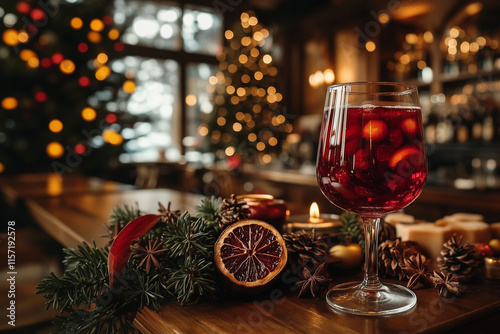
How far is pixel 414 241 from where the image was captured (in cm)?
74

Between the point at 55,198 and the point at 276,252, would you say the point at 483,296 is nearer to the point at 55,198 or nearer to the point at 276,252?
the point at 276,252

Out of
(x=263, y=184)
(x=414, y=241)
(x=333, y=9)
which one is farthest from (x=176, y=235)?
(x=333, y=9)

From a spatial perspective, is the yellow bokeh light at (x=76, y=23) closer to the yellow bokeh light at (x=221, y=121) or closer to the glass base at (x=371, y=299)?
the yellow bokeh light at (x=221, y=121)

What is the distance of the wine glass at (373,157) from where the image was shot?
0.57 m

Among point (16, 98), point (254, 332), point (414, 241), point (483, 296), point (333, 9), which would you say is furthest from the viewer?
point (333, 9)

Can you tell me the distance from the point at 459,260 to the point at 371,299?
0.65 ft

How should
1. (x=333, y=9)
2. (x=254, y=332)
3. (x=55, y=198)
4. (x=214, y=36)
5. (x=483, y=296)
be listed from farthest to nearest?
1. (x=214, y=36)
2. (x=333, y=9)
3. (x=55, y=198)
4. (x=483, y=296)
5. (x=254, y=332)

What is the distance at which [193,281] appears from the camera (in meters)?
0.54

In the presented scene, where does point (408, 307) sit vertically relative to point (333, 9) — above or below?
below

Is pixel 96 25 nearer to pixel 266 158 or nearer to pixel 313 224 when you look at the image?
pixel 266 158

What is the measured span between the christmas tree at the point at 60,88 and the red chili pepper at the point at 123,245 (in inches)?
153

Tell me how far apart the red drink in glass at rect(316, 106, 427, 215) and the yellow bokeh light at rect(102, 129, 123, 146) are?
410 cm

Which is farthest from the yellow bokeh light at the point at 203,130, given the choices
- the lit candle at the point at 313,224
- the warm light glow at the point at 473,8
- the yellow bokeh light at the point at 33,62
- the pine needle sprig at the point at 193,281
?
the pine needle sprig at the point at 193,281

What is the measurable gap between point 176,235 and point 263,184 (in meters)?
4.37
